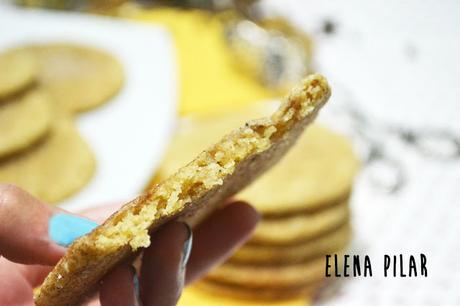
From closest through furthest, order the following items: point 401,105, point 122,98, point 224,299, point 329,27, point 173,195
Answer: point 173,195, point 224,299, point 122,98, point 401,105, point 329,27

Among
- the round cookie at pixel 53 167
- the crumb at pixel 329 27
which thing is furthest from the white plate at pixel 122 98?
the crumb at pixel 329 27

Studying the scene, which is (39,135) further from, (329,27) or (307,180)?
(329,27)

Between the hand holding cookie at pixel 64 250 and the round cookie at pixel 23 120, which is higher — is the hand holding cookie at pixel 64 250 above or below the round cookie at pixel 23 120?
below

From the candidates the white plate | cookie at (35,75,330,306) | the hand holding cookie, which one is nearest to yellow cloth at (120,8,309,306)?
the white plate

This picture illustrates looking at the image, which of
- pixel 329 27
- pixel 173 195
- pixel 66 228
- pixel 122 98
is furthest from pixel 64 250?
pixel 329 27

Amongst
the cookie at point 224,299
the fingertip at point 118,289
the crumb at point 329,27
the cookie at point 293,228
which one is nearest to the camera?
the fingertip at point 118,289

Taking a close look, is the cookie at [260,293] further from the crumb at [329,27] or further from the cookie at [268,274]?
the crumb at [329,27]
